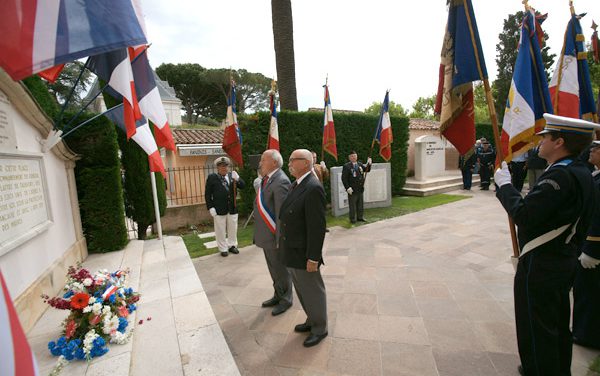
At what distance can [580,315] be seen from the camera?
287cm

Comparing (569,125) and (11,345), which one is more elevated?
(569,125)

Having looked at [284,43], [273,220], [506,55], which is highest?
[506,55]

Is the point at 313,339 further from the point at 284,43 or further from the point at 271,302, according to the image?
the point at 284,43

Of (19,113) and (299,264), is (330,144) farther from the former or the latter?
(19,113)

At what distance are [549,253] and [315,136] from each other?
893 centimetres

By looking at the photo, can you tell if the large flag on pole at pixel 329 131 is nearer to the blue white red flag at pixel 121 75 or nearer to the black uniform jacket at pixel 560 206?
the blue white red flag at pixel 121 75

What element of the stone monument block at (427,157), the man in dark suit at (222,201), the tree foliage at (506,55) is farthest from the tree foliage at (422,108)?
the man in dark suit at (222,201)

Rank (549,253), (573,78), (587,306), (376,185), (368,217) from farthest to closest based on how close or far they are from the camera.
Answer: (376,185) < (368,217) < (573,78) < (587,306) < (549,253)

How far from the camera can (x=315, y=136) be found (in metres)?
10.7

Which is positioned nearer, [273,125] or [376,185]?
[273,125]

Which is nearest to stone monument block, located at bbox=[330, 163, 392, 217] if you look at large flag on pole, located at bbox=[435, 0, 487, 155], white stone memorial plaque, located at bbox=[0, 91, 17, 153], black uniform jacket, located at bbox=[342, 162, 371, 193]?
black uniform jacket, located at bbox=[342, 162, 371, 193]

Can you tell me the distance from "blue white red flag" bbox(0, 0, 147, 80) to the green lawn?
17.3 feet

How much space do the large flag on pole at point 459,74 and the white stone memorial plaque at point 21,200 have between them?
14.3 ft

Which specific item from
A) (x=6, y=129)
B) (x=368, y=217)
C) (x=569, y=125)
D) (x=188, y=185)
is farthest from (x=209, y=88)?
(x=569, y=125)
